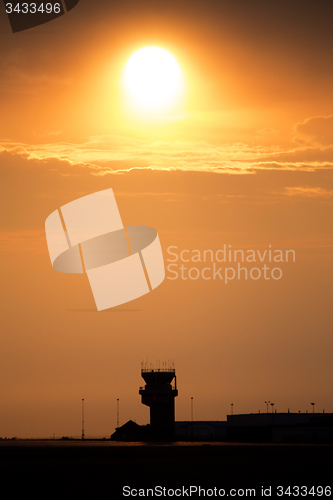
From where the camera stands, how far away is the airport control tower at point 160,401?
166750 millimetres

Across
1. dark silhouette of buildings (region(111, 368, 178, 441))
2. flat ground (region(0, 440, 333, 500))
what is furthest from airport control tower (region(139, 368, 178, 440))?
flat ground (region(0, 440, 333, 500))

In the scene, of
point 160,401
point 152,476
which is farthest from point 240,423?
point 152,476

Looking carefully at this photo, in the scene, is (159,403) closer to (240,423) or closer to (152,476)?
(240,423)

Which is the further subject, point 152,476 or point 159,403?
point 159,403

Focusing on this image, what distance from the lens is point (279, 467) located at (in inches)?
2152

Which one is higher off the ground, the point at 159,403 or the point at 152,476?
the point at 159,403

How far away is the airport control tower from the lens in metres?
167

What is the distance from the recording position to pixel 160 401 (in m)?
169

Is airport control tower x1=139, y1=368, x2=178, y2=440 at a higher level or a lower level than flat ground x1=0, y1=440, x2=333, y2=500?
higher

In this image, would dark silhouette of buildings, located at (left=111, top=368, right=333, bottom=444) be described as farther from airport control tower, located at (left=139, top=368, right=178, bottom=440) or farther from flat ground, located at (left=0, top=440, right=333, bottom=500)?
flat ground, located at (left=0, top=440, right=333, bottom=500)

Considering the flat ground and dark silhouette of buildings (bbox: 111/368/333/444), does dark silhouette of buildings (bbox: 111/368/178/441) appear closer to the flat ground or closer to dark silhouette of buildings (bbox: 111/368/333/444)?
dark silhouette of buildings (bbox: 111/368/333/444)

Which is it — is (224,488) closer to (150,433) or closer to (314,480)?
(314,480)

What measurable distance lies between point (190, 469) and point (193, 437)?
151 m

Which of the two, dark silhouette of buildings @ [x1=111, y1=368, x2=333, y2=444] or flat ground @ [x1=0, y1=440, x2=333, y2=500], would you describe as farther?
dark silhouette of buildings @ [x1=111, y1=368, x2=333, y2=444]
